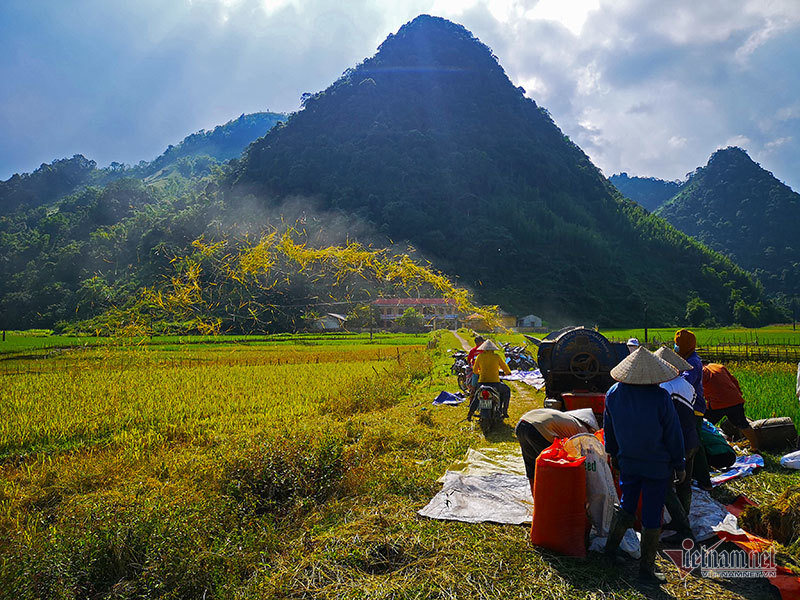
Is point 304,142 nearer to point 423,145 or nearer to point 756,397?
point 423,145

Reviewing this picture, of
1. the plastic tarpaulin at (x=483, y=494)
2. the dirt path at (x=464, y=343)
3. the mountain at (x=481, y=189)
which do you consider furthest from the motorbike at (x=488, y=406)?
the mountain at (x=481, y=189)

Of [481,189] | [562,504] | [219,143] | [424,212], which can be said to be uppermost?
[219,143]

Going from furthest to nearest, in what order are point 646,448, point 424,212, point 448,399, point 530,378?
point 424,212
point 530,378
point 448,399
point 646,448

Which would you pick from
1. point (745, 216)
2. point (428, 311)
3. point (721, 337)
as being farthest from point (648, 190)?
point (428, 311)

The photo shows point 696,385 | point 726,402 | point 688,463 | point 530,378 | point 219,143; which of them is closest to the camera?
point 688,463

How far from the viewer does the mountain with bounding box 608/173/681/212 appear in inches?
5886

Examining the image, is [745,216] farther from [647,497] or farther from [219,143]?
[219,143]

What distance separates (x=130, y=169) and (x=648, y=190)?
180m

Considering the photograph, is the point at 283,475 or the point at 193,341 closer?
the point at 283,475

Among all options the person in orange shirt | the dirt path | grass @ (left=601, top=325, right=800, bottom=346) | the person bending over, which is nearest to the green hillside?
the dirt path

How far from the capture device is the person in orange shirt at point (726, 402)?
600cm

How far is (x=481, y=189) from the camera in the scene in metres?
80.1

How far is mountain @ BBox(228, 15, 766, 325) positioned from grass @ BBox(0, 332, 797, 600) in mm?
41022

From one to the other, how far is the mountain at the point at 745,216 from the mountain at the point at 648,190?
97.2 feet
